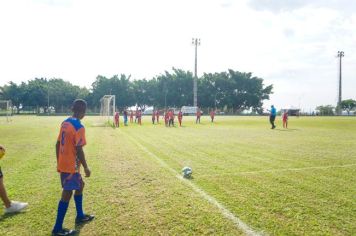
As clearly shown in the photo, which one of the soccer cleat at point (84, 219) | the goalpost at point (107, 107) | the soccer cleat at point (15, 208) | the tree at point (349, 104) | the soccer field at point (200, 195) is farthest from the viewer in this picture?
the tree at point (349, 104)

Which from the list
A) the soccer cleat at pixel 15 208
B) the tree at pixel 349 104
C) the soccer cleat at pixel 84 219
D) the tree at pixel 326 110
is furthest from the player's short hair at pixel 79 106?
the tree at pixel 349 104

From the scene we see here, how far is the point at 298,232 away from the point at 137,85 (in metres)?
105

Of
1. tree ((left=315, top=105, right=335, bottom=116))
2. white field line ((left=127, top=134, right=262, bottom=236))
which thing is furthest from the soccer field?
tree ((left=315, top=105, right=335, bottom=116))

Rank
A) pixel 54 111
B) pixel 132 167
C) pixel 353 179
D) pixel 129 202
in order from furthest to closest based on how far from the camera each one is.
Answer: pixel 54 111, pixel 132 167, pixel 353 179, pixel 129 202

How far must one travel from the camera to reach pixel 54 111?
10506 cm

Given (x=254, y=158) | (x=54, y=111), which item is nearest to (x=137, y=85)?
(x=54, y=111)

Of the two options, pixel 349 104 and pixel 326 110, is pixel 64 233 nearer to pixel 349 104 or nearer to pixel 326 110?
pixel 326 110

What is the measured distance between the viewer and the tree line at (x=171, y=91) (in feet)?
338

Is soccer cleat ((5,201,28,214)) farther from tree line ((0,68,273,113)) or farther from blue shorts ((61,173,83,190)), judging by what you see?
tree line ((0,68,273,113))

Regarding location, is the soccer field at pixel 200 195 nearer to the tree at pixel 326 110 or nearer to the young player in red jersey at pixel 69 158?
the young player in red jersey at pixel 69 158

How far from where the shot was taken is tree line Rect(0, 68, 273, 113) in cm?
10294

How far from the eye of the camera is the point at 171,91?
106m

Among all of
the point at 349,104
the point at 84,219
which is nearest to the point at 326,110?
the point at 349,104

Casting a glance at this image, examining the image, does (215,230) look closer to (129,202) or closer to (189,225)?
(189,225)
